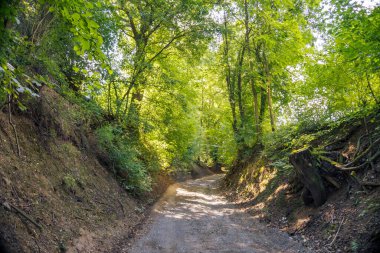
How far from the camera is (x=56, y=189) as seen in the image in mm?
8055

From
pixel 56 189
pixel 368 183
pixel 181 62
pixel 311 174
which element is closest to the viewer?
pixel 368 183

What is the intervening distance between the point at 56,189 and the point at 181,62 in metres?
15.6

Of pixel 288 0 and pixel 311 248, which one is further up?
pixel 288 0

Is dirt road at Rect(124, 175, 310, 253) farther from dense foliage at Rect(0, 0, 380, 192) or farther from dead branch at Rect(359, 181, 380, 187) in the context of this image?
dense foliage at Rect(0, 0, 380, 192)

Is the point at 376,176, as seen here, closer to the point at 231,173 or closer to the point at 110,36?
the point at 110,36

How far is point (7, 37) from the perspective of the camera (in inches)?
153

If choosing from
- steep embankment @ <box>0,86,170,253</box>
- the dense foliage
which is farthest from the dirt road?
the dense foliage

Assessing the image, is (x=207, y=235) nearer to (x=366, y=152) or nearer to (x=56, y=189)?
(x=56, y=189)

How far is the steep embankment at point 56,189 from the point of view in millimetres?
5898

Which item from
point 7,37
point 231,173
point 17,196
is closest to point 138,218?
point 17,196

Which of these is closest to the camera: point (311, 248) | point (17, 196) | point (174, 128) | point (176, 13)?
point (17, 196)

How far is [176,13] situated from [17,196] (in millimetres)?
11449

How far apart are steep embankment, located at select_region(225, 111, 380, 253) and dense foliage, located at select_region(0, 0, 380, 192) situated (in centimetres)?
100

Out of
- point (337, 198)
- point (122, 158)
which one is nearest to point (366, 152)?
point (337, 198)
